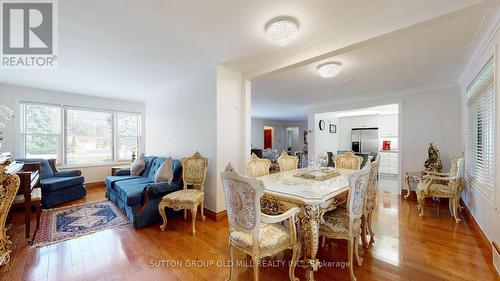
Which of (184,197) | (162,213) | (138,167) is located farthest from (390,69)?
(138,167)

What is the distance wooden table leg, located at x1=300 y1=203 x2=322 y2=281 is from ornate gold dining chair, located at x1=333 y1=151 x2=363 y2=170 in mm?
2126

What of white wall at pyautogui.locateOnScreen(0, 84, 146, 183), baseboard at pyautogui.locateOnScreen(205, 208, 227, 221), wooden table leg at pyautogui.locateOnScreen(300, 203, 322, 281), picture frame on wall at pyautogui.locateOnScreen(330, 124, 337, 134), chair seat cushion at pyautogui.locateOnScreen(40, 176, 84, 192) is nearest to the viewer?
wooden table leg at pyautogui.locateOnScreen(300, 203, 322, 281)

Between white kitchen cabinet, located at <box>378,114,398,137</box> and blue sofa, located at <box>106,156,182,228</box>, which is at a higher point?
white kitchen cabinet, located at <box>378,114,398,137</box>

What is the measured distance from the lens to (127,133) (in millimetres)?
5812

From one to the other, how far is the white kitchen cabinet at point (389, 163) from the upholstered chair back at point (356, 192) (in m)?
6.04

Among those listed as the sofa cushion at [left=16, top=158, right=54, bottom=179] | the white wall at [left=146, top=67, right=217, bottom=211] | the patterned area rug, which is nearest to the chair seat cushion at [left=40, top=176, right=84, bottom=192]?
the sofa cushion at [left=16, top=158, right=54, bottom=179]

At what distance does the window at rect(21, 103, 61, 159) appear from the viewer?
4391 millimetres

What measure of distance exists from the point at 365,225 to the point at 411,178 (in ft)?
9.21

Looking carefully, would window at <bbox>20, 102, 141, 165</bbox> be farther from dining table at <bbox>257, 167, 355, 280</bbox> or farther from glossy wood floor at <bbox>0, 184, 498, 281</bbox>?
dining table at <bbox>257, 167, 355, 280</bbox>

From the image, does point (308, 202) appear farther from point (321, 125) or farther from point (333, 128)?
point (333, 128)

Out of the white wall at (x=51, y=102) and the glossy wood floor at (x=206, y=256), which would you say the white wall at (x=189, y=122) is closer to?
the glossy wood floor at (x=206, y=256)

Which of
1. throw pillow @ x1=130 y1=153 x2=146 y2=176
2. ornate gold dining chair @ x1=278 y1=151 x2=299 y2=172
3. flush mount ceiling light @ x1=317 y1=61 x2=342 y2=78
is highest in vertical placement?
flush mount ceiling light @ x1=317 y1=61 x2=342 y2=78

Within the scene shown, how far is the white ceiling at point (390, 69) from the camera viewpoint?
2.23 m

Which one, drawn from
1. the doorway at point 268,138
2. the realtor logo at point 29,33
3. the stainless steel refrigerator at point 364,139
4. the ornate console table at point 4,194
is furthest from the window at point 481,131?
the doorway at point 268,138
